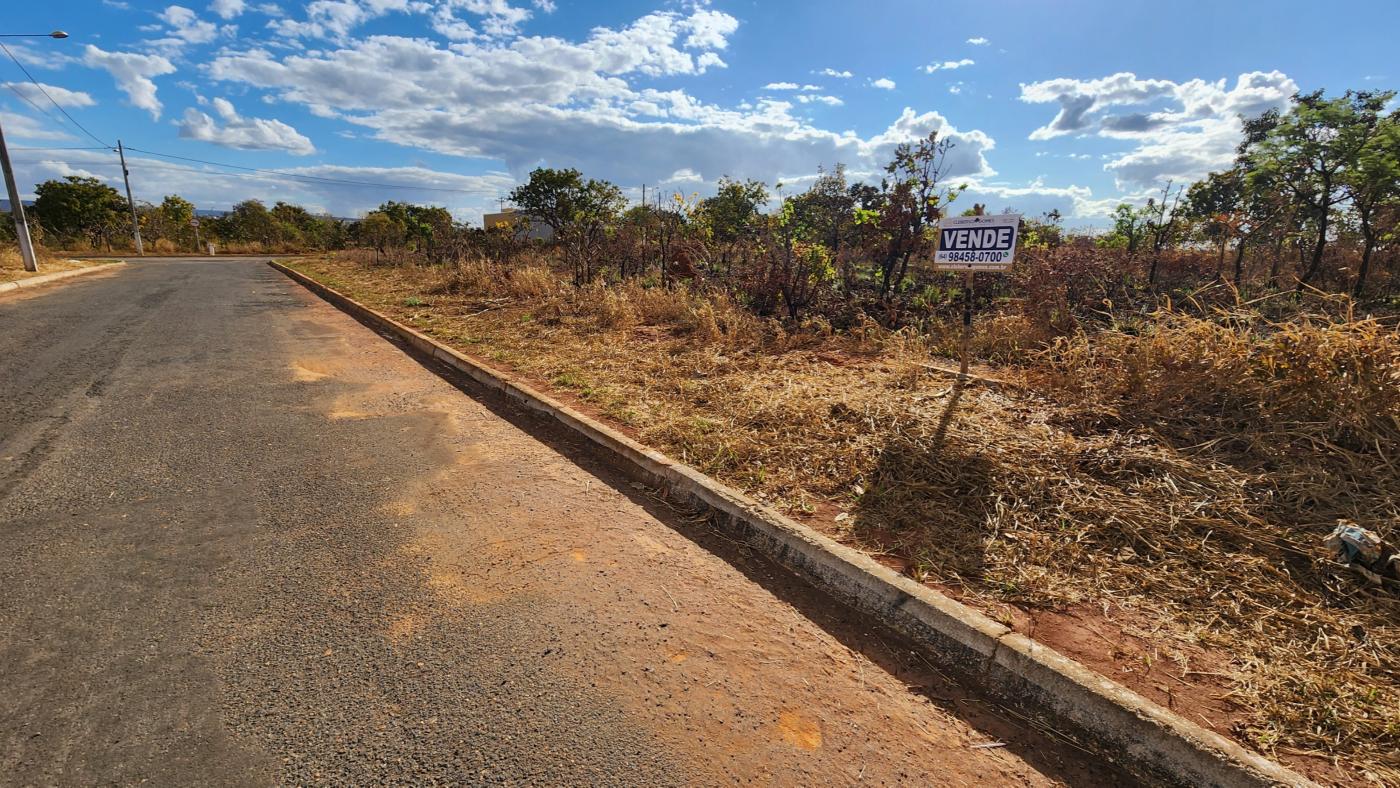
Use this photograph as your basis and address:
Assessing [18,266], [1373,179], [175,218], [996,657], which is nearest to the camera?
[996,657]

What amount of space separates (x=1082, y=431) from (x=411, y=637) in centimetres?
411

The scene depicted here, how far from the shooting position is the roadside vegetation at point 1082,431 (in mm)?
2291

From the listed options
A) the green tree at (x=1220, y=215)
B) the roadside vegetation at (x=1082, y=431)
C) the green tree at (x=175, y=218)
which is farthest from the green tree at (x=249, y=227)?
the green tree at (x=1220, y=215)

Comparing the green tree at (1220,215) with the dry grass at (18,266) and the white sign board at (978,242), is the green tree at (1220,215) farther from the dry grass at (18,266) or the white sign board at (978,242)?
the dry grass at (18,266)

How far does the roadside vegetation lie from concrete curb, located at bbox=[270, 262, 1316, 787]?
0.47ft

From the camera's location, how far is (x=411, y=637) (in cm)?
235

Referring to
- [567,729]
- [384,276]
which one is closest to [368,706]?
[567,729]

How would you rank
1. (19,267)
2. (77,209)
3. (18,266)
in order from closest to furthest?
(19,267) < (18,266) < (77,209)

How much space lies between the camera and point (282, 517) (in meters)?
3.20

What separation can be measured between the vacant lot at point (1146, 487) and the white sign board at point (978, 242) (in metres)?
1.02

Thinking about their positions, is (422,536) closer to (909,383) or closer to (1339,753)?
(1339,753)

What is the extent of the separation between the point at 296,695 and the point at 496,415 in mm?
3369

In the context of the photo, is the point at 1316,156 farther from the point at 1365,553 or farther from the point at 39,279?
the point at 39,279

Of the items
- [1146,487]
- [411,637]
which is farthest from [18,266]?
[1146,487]
